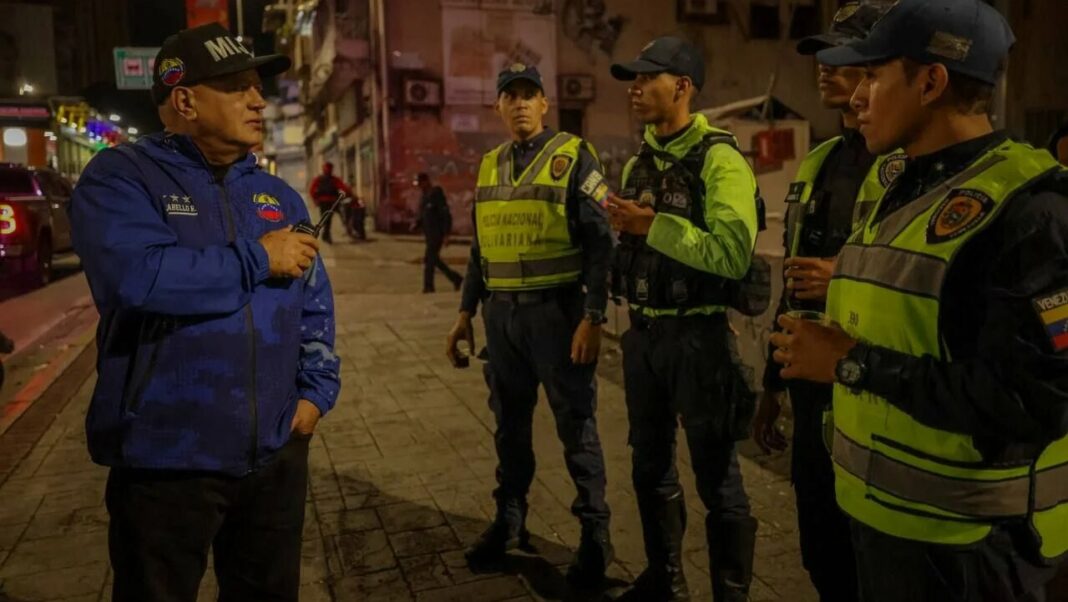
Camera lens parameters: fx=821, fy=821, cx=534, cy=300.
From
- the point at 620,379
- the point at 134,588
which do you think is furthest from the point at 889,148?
the point at 620,379

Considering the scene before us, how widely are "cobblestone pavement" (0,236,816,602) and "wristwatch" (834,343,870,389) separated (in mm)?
1994

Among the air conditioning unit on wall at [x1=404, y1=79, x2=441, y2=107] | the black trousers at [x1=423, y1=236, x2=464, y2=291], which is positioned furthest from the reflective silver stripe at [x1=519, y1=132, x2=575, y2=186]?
the air conditioning unit on wall at [x1=404, y1=79, x2=441, y2=107]

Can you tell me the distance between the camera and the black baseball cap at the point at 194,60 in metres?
2.25

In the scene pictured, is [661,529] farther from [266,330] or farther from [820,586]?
[266,330]

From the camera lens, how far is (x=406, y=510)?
14.4 feet

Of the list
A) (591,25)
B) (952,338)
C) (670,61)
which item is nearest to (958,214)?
(952,338)

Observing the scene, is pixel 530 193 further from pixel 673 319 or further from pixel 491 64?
pixel 491 64

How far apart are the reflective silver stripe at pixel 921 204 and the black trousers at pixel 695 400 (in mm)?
1282

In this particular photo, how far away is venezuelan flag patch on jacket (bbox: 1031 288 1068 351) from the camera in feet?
5.09

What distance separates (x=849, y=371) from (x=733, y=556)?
1.52 metres

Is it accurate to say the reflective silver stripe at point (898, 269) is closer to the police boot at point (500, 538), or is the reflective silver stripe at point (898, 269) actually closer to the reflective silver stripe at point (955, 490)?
the reflective silver stripe at point (955, 490)

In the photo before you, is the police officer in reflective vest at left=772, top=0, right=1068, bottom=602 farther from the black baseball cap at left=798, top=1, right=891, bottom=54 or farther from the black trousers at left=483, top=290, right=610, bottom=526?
the black trousers at left=483, top=290, right=610, bottom=526

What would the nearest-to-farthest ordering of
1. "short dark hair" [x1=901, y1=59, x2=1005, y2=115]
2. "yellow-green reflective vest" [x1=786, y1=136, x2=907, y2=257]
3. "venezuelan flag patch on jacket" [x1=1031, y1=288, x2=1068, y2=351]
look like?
"venezuelan flag patch on jacket" [x1=1031, y1=288, x2=1068, y2=351] → "short dark hair" [x1=901, y1=59, x2=1005, y2=115] → "yellow-green reflective vest" [x1=786, y1=136, x2=907, y2=257]

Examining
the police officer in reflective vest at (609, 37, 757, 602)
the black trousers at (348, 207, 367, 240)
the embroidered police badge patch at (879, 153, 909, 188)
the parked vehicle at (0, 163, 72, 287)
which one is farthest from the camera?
the black trousers at (348, 207, 367, 240)
